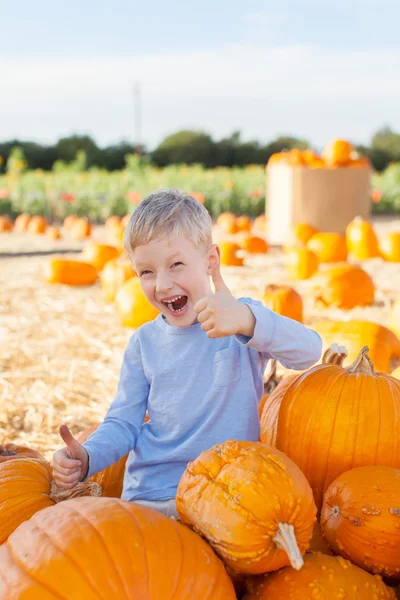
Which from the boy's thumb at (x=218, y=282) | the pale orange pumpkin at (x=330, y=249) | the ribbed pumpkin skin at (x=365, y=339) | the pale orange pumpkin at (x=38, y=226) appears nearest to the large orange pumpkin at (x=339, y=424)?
the boy's thumb at (x=218, y=282)

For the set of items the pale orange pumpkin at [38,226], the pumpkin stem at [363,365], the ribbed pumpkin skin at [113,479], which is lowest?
the ribbed pumpkin skin at [113,479]

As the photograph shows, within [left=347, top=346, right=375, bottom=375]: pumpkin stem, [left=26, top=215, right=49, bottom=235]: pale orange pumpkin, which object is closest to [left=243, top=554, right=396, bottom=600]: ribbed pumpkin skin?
[left=347, top=346, right=375, bottom=375]: pumpkin stem

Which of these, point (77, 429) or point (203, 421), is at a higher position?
point (203, 421)

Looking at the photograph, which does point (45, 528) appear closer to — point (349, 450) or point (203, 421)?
point (203, 421)

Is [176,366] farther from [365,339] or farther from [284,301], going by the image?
[284,301]

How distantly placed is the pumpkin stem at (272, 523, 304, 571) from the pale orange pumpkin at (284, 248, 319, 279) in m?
5.88

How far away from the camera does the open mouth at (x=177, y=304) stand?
2.12 m

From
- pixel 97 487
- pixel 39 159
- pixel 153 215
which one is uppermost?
pixel 39 159

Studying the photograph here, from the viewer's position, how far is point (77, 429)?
338cm

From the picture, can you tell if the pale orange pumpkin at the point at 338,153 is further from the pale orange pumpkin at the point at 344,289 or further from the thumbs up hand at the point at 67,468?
the thumbs up hand at the point at 67,468

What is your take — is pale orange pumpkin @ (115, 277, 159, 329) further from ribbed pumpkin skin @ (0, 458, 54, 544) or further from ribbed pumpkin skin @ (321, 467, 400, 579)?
ribbed pumpkin skin @ (321, 467, 400, 579)

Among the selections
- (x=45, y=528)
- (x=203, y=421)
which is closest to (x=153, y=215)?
(x=203, y=421)

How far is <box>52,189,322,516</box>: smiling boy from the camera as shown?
203 centimetres

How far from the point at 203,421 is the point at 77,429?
1.40 metres
